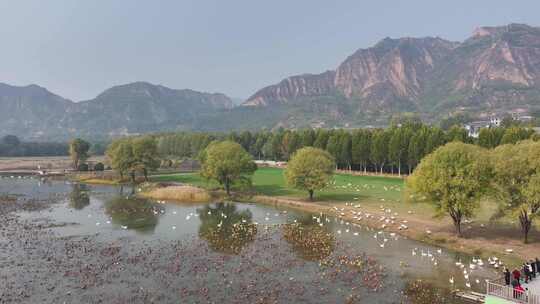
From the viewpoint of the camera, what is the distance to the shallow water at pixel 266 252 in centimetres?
4038

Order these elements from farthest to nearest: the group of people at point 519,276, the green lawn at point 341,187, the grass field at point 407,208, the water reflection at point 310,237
Answer: the green lawn at point 341,187 < the grass field at point 407,208 < the water reflection at point 310,237 < the group of people at point 519,276

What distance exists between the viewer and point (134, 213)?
79.9 m

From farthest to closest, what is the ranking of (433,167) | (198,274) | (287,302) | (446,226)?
(446,226) < (433,167) < (198,274) < (287,302)

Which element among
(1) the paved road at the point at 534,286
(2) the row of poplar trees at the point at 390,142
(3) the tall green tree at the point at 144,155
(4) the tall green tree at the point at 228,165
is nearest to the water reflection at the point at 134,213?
(4) the tall green tree at the point at 228,165

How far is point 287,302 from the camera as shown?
37188 millimetres

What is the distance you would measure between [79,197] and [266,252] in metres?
64.4

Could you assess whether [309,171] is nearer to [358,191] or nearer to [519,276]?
[358,191]

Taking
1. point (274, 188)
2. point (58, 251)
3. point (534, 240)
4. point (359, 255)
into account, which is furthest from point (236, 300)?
point (274, 188)

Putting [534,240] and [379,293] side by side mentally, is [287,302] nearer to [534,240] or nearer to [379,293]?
[379,293]

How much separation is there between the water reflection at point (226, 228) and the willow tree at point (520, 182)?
102 feet

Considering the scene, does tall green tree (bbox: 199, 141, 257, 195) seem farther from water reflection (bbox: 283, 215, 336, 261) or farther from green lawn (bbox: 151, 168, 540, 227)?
water reflection (bbox: 283, 215, 336, 261)

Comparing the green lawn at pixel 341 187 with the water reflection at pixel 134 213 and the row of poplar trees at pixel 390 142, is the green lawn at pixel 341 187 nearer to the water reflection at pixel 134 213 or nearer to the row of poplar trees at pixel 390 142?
the row of poplar trees at pixel 390 142

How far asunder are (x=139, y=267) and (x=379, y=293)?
2455 cm

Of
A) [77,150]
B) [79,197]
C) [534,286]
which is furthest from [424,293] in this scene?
[77,150]
